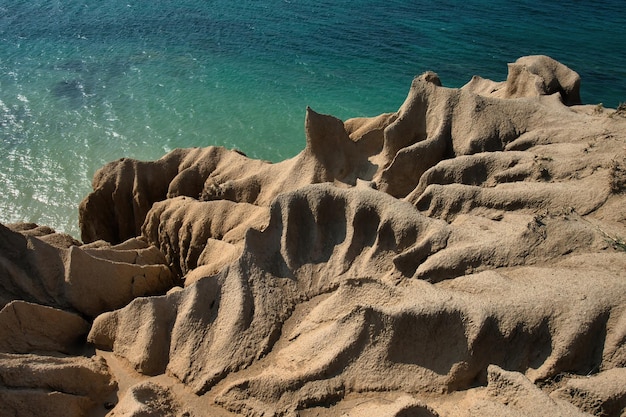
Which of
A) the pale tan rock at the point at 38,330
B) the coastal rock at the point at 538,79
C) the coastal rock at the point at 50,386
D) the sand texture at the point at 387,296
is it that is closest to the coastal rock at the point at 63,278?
the sand texture at the point at 387,296

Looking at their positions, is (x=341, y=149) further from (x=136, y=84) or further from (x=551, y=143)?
(x=136, y=84)

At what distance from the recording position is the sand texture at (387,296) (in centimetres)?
412

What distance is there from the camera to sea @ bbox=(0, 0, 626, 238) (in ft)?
50.3

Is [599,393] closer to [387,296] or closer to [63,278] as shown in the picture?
[387,296]

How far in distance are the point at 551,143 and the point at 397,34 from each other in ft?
52.3

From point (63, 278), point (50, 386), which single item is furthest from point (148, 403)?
point (63, 278)

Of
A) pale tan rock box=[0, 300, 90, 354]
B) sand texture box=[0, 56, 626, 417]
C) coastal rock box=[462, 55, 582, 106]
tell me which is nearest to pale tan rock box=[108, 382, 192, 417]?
sand texture box=[0, 56, 626, 417]

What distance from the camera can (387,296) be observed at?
4.73m

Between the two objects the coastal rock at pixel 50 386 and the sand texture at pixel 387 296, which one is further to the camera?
the coastal rock at pixel 50 386

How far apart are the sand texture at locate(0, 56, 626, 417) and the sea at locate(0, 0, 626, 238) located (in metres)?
7.37

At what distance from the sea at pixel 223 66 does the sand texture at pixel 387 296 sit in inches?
290

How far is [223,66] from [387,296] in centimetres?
1601

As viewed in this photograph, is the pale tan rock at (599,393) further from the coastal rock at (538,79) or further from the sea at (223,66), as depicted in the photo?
the sea at (223,66)

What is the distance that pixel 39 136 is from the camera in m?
15.7
